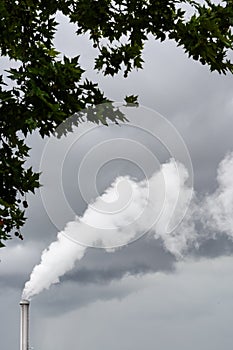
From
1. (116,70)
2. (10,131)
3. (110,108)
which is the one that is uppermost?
(116,70)

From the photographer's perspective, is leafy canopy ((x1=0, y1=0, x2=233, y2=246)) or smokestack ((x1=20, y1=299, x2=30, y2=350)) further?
smokestack ((x1=20, y1=299, x2=30, y2=350))

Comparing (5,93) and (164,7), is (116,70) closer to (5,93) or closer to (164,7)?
(164,7)

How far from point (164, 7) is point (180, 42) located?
32.3 inches

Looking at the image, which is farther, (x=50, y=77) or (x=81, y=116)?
(x=81, y=116)

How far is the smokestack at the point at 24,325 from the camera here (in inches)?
669

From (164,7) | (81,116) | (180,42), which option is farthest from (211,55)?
(81,116)

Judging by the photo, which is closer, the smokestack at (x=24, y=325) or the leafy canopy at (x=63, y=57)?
the leafy canopy at (x=63, y=57)

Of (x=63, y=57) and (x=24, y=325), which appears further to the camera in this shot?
(x=24, y=325)

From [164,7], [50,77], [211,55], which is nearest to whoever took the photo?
[50,77]

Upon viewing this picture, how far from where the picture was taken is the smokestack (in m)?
17.0

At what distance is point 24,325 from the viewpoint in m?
17.5

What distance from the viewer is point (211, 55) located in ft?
27.3

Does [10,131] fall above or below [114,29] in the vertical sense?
below

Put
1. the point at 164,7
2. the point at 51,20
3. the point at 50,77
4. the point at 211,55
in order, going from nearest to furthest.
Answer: the point at 50,77, the point at 211,55, the point at 164,7, the point at 51,20
